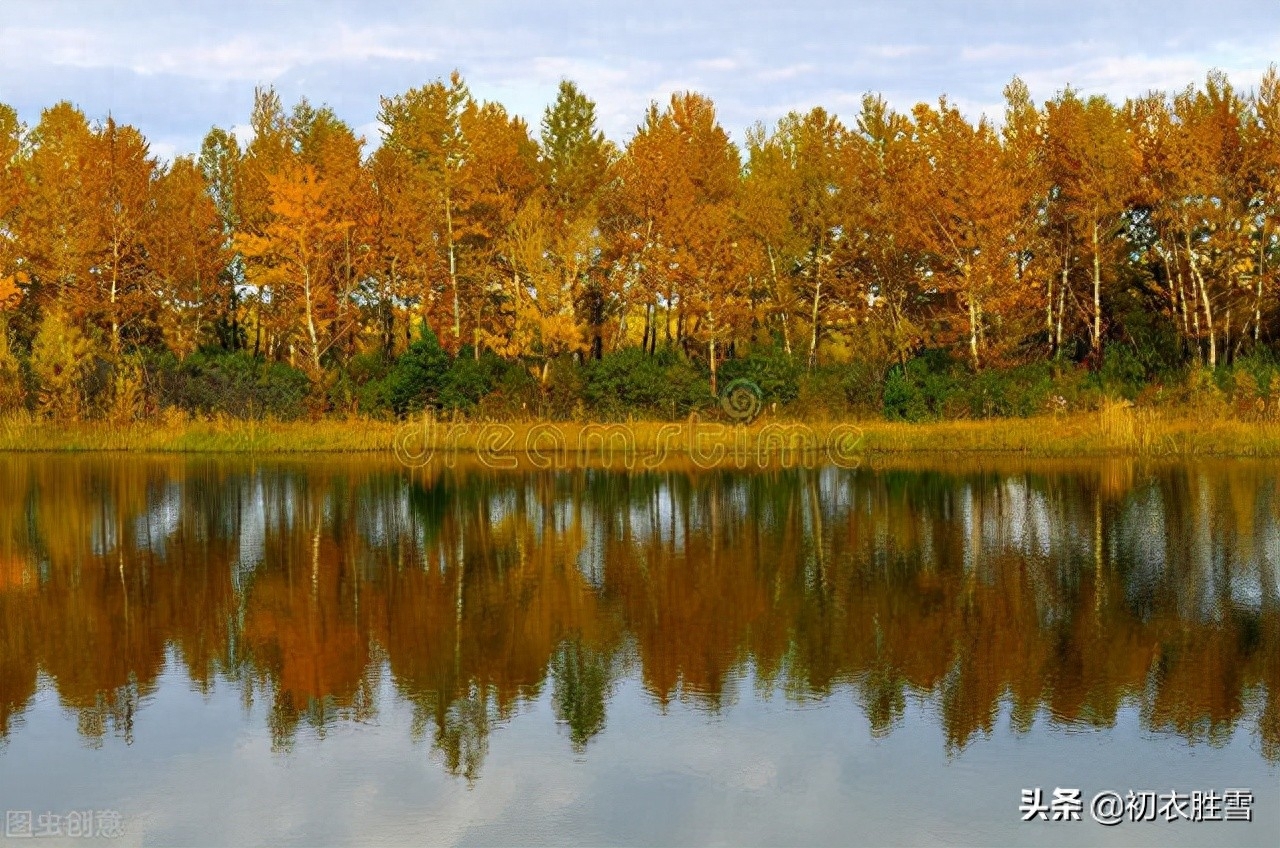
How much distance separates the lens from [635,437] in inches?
1431

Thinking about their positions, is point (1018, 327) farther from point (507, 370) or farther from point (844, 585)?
point (844, 585)

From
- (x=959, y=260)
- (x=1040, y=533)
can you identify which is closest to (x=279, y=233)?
(x=959, y=260)

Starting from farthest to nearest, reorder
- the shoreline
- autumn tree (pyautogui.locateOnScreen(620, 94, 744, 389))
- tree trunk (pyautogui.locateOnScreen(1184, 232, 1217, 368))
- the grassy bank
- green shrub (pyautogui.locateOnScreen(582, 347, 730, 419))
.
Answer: autumn tree (pyautogui.locateOnScreen(620, 94, 744, 389)) → green shrub (pyautogui.locateOnScreen(582, 347, 730, 419)) → tree trunk (pyautogui.locateOnScreen(1184, 232, 1217, 368)) → the grassy bank → the shoreline

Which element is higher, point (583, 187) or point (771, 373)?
point (583, 187)

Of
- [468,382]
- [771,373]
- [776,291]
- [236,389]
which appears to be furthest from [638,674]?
[776,291]

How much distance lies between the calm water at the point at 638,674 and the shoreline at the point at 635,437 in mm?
12991

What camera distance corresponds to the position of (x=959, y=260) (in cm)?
4031

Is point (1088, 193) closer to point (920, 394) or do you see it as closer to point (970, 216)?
point (970, 216)

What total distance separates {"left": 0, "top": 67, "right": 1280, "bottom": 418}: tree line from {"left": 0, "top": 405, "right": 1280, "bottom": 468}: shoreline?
1708mm

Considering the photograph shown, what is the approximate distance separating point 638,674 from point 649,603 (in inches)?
110

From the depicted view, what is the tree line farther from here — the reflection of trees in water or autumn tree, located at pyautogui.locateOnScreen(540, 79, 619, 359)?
the reflection of trees in water

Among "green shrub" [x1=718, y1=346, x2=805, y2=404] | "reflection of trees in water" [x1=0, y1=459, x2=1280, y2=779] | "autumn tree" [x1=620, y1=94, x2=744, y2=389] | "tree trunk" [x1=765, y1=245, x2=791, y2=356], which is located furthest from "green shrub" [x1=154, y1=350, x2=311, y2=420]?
"tree trunk" [x1=765, y1=245, x2=791, y2=356]

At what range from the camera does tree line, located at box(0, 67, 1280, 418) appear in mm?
39625

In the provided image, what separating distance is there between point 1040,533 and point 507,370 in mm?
27507
